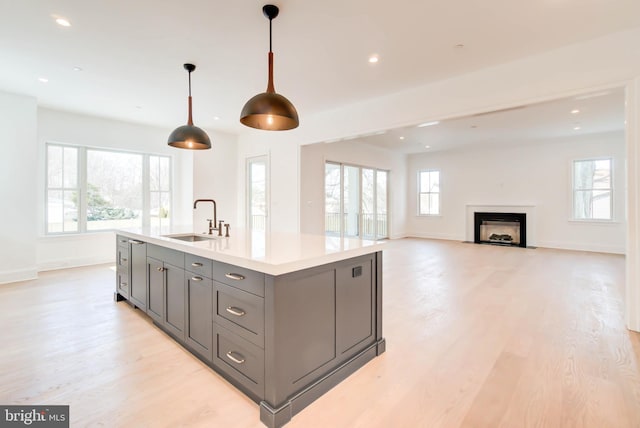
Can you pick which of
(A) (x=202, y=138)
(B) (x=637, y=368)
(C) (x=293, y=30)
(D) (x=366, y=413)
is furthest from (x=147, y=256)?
(B) (x=637, y=368)

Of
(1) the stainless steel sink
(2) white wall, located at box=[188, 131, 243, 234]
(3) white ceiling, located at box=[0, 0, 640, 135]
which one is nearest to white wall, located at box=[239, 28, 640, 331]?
(3) white ceiling, located at box=[0, 0, 640, 135]

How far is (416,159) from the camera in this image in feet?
33.1

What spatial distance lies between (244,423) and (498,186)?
29.7 ft

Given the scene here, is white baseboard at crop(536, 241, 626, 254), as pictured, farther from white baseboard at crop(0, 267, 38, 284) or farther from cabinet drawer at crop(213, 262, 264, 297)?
white baseboard at crop(0, 267, 38, 284)

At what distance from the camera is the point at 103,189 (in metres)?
6.00

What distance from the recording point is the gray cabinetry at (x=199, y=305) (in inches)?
82.7

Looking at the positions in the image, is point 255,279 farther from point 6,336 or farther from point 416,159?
point 416,159

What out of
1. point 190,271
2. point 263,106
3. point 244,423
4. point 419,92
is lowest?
point 244,423

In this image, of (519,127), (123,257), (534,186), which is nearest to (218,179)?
(123,257)

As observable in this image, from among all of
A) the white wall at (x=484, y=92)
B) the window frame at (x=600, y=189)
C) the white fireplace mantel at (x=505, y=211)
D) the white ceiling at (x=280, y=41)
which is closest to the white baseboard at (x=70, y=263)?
the white ceiling at (x=280, y=41)

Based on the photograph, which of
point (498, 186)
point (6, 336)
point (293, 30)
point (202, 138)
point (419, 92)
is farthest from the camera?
point (498, 186)

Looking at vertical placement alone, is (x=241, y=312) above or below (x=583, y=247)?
above

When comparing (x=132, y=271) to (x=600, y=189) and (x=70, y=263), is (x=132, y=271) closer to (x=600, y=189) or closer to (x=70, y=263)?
(x=70, y=263)

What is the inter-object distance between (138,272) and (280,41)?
9.25ft
